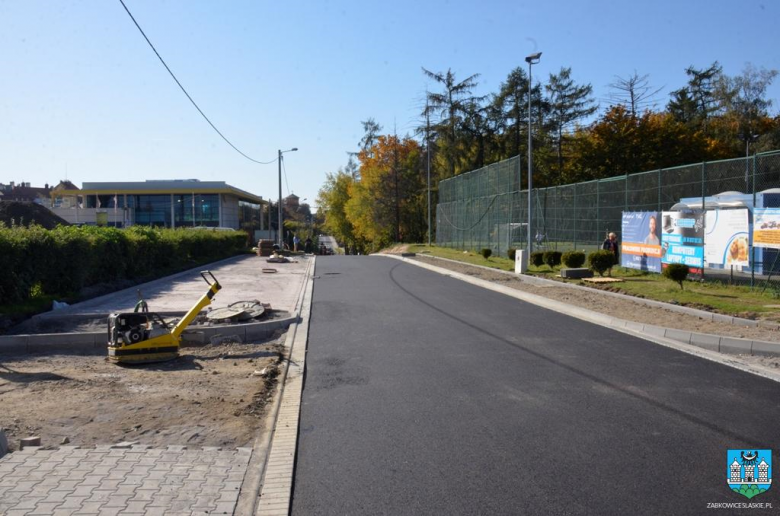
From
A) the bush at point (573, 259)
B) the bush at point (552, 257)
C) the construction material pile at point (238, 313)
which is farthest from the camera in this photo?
the bush at point (552, 257)

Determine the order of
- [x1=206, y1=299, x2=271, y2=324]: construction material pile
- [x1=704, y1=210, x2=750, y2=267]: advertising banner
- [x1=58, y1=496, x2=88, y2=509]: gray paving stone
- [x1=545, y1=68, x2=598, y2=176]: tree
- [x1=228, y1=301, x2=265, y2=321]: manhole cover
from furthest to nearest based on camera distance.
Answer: [x1=545, y1=68, x2=598, y2=176]: tree < [x1=704, y1=210, x2=750, y2=267]: advertising banner < [x1=228, y1=301, x2=265, y2=321]: manhole cover < [x1=206, y1=299, x2=271, y2=324]: construction material pile < [x1=58, y1=496, x2=88, y2=509]: gray paving stone

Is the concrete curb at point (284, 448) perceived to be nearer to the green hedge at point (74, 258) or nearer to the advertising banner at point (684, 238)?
the green hedge at point (74, 258)

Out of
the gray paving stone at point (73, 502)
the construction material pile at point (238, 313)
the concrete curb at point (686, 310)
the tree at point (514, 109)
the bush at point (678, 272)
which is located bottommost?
the gray paving stone at point (73, 502)

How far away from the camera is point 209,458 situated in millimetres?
5176

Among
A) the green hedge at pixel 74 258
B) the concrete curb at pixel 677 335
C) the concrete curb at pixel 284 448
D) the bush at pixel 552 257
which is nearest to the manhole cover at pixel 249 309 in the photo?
the concrete curb at pixel 284 448

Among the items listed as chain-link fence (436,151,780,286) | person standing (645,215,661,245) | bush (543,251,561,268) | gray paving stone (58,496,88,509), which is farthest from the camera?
bush (543,251,561,268)

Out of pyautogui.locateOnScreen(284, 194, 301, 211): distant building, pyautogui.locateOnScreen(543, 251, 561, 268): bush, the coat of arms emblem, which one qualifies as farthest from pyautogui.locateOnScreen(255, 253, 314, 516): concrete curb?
pyautogui.locateOnScreen(284, 194, 301, 211): distant building

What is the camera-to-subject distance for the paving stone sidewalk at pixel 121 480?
4.19 metres

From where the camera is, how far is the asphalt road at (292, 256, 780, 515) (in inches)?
174

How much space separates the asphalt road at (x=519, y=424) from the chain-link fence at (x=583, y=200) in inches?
350

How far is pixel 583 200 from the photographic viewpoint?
25141 mm

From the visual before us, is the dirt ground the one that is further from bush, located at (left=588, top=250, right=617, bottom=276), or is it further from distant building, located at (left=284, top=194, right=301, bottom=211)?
distant building, located at (left=284, top=194, right=301, bottom=211)

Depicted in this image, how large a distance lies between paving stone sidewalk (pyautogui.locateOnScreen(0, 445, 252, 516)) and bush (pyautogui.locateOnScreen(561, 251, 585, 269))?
685 inches

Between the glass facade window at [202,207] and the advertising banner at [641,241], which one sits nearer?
the advertising banner at [641,241]
